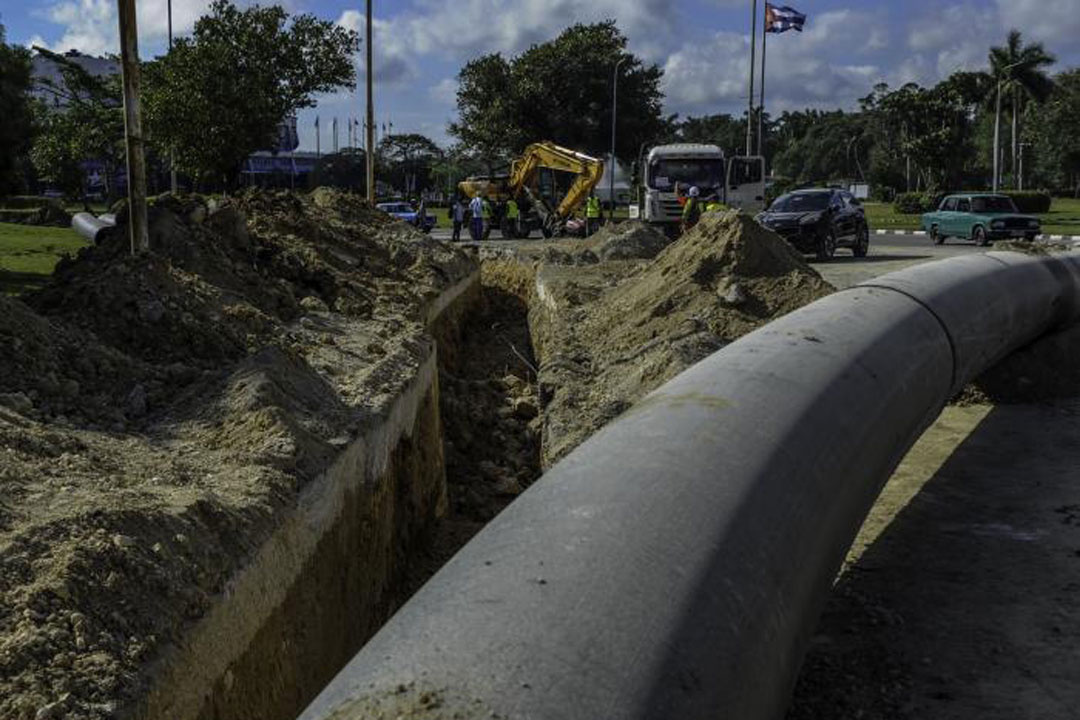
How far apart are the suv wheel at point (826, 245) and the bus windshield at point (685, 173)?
486 centimetres

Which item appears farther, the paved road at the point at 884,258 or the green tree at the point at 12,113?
the paved road at the point at 884,258

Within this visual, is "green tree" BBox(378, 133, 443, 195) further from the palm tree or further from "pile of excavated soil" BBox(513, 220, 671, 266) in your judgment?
"pile of excavated soil" BBox(513, 220, 671, 266)

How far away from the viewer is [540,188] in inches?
1244

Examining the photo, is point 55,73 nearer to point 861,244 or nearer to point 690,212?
point 690,212

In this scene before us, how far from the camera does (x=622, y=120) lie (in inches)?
1864

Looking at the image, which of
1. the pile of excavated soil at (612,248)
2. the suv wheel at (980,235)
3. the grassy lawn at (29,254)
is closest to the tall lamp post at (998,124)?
the suv wheel at (980,235)

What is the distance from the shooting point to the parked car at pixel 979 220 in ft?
88.0

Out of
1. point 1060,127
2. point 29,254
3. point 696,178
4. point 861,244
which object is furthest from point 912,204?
point 29,254

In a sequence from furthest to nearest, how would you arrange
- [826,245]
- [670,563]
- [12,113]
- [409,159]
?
[409,159] < [826,245] < [12,113] < [670,563]

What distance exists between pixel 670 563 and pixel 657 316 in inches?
284

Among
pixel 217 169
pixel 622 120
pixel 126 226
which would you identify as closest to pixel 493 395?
pixel 126 226

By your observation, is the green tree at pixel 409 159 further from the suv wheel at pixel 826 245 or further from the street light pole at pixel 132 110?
the street light pole at pixel 132 110

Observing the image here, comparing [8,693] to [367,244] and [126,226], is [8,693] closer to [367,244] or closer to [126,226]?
[126,226]

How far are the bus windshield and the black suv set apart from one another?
134 inches
